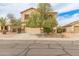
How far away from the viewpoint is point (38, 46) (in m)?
4.32

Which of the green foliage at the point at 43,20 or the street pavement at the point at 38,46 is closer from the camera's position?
the street pavement at the point at 38,46

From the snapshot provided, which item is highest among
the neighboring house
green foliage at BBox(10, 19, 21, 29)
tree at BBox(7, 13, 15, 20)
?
tree at BBox(7, 13, 15, 20)

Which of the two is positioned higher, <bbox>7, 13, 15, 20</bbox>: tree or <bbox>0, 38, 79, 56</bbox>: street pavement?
<bbox>7, 13, 15, 20</bbox>: tree

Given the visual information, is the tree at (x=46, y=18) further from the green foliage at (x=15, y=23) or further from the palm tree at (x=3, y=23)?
the palm tree at (x=3, y=23)

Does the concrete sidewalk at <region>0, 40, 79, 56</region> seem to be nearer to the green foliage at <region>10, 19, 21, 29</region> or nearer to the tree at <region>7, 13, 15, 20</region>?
the green foliage at <region>10, 19, 21, 29</region>

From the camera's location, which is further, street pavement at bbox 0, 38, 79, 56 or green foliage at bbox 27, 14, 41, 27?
green foliage at bbox 27, 14, 41, 27

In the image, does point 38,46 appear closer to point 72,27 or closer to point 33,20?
point 33,20

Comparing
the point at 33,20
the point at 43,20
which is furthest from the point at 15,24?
the point at 43,20

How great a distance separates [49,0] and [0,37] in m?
1.24

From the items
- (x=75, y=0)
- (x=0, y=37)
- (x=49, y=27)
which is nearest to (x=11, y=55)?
(x=0, y=37)

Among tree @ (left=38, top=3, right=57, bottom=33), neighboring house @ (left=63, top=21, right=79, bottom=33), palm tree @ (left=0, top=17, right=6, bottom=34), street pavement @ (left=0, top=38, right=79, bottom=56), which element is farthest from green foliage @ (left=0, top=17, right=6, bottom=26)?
neighboring house @ (left=63, top=21, right=79, bottom=33)

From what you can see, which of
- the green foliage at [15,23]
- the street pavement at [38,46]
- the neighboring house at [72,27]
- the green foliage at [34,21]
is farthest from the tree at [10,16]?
the neighboring house at [72,27]

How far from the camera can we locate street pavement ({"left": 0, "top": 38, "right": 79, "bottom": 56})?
13.9ft

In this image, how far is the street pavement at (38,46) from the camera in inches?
167
